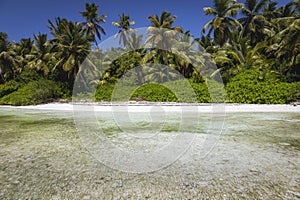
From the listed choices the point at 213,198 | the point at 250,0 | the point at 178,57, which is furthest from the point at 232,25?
the point at 213,198

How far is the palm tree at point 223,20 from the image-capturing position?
66.5ft

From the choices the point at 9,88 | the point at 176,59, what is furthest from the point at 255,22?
the point at 9,88

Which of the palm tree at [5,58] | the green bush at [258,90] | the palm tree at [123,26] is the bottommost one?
the green bush at [258,90]

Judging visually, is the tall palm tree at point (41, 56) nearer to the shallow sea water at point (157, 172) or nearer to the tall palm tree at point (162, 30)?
the tall palm tree at point (162, 30)

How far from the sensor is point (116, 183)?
7.43 ft

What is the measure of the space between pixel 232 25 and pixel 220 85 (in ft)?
32.1

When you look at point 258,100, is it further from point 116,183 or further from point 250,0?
point 250,0

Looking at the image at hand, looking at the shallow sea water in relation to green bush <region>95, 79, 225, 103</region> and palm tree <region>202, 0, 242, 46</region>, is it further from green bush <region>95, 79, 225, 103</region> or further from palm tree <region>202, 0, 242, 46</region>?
palm tree <region>202, 0, 242, 46</region>

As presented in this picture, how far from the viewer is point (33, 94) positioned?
16672 millimetres

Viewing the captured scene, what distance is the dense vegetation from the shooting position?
13.4 metres

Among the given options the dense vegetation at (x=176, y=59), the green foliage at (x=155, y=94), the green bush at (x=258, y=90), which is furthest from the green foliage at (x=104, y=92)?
the green bush at (x=258, y=90)

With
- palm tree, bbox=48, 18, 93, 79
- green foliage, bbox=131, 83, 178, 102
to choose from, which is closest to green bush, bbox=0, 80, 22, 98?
palm tree, bbox=48, 18, 93, 79

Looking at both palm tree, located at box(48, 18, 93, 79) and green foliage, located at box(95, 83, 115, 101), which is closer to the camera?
green foliage, located at box(95, 83, 115, 101)

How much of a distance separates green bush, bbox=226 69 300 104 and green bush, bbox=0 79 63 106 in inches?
620
